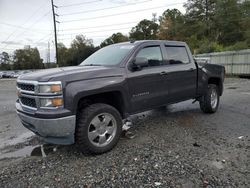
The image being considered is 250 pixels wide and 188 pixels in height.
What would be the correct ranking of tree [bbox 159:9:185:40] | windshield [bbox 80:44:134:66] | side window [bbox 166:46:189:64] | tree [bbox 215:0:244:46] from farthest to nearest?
tree [bbox 159:9:185:40]
tree [bbox 215:0:244:46]
side window [bbox 166:46:189:64]
windshield [bbox 80:44:134:66]

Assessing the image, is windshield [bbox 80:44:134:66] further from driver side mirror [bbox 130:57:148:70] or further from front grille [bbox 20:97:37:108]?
front grille [bbox 20:97:37:108]

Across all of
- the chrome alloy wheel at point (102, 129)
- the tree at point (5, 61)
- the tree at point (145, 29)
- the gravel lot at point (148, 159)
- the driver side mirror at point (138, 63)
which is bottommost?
the gravel lot at point (148, 159)

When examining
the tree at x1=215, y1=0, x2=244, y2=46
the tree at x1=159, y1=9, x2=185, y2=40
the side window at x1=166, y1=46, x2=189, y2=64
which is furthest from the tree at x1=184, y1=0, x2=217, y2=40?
the side window at x1=166, y1=46, x2=189, y2=64

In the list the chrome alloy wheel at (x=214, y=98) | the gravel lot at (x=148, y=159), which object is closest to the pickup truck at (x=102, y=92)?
the gravel lot at (x=148, y=159)

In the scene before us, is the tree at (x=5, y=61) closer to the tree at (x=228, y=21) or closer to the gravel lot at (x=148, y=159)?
the tree at (x=228, y=21)

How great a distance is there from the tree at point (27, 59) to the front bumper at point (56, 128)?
92.2m

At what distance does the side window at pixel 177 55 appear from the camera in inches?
226

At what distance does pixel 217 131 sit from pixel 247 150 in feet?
3.63

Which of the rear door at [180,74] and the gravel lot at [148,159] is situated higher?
the rear door at [180,74]

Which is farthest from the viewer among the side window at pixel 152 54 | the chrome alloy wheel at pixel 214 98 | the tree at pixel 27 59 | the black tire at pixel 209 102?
the tree at pixel 27 59

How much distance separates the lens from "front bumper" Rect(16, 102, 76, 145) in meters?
3.73

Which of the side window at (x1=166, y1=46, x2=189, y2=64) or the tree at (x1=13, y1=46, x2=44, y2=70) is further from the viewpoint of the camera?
the tree at (x1=13, y1=46, x2=44, y2=70)

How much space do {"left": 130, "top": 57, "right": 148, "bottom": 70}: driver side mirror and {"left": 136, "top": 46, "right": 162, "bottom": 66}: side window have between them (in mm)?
→ 324

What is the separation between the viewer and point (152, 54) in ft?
17.5
